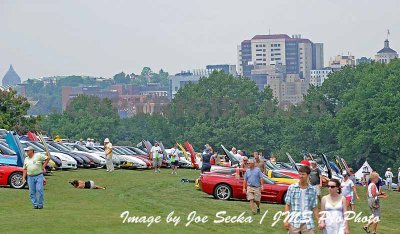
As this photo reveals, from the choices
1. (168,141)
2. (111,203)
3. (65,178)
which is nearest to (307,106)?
(168,141)

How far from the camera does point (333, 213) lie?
78.9 feet

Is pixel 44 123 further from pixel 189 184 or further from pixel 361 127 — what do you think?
pixel 189 184

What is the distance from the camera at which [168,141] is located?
18150 centimetres

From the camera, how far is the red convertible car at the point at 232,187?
43.9 meters

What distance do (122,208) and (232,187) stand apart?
8.03 meters

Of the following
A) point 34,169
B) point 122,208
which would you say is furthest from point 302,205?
point 122,208

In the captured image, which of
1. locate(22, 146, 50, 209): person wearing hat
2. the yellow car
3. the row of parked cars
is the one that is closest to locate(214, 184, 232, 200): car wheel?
the yellow car

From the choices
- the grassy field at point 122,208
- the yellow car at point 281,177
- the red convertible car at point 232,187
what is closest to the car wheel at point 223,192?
the red convertible car at point 232,187

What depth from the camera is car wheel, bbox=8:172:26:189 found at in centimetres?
4272

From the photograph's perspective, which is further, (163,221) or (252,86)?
(252,86)

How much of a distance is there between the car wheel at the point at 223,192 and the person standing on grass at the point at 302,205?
19.4 metres

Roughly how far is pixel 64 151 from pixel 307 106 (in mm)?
92974

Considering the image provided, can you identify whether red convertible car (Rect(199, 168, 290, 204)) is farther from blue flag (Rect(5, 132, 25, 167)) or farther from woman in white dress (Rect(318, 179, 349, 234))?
woman in white dress (Rect(318, 179, 349, 234))

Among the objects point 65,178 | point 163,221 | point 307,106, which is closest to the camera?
point 163,221
